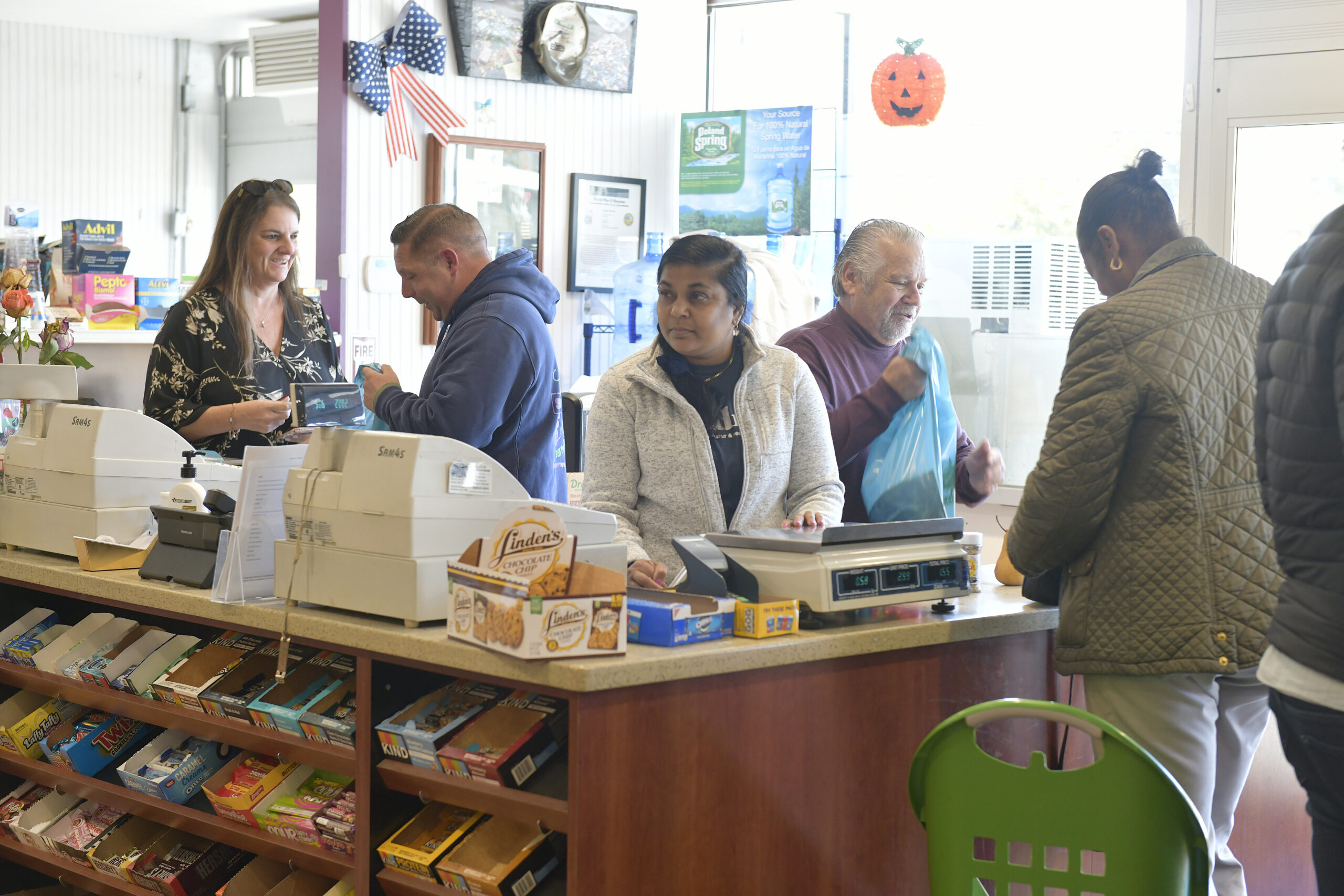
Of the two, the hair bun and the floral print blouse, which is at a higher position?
the hair bun

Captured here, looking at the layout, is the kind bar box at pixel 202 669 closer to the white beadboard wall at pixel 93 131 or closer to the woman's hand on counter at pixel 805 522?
the woman's hand on counter at pixel 805 522

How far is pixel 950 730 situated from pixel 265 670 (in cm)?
141

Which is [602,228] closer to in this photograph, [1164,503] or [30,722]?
[30,722]

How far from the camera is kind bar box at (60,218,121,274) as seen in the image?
14.8 feet

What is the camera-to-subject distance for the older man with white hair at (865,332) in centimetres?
294

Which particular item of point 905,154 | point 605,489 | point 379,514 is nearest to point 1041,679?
point 605,489

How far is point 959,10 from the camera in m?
5.43

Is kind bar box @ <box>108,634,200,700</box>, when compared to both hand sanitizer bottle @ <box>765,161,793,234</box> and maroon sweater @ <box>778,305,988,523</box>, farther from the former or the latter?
hand sanitizer bottle @ <box>765,161,793,234</box>

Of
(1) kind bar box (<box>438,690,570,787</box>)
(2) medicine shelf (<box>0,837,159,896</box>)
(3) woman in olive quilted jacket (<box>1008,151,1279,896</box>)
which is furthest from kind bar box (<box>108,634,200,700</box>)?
(3) woman in olive quilted jacket (<box>1008,151,1279,896</box>)

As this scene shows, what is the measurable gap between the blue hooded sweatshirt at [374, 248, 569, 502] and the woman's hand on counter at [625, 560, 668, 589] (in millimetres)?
680

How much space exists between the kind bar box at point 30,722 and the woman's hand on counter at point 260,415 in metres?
0.76

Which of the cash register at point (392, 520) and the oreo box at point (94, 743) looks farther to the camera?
the oreo box at point (94, 743)

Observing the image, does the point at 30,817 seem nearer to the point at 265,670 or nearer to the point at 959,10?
the point at 265,670

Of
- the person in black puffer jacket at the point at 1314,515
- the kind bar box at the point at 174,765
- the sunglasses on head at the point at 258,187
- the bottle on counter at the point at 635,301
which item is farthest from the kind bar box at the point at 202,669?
the bottle on counter at the point at 635,301
